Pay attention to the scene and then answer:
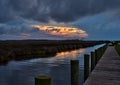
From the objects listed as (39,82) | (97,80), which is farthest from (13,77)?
(39,82)

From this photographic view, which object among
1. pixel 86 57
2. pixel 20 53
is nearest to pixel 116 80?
pixel 86 57

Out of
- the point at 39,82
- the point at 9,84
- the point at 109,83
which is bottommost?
the point at 9,84

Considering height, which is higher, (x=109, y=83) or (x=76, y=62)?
(x=76, y=62)

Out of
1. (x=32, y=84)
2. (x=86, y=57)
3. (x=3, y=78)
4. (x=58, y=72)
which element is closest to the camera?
(x=86, y=57)

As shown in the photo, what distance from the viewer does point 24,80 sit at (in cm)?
1627

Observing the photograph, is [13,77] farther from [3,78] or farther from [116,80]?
[116,80]

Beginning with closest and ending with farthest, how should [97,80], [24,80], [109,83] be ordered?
[109,83] < [97,80] < [24,80]

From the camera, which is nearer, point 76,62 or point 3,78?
point 76,62

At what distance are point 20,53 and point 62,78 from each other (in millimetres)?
22510

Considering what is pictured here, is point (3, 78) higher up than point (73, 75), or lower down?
lower down

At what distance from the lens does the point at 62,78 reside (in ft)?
54.8

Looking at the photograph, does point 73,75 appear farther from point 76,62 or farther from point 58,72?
point 58,72

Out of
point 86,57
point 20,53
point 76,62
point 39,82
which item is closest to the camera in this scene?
point 39,82

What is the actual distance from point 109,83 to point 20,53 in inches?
1178
